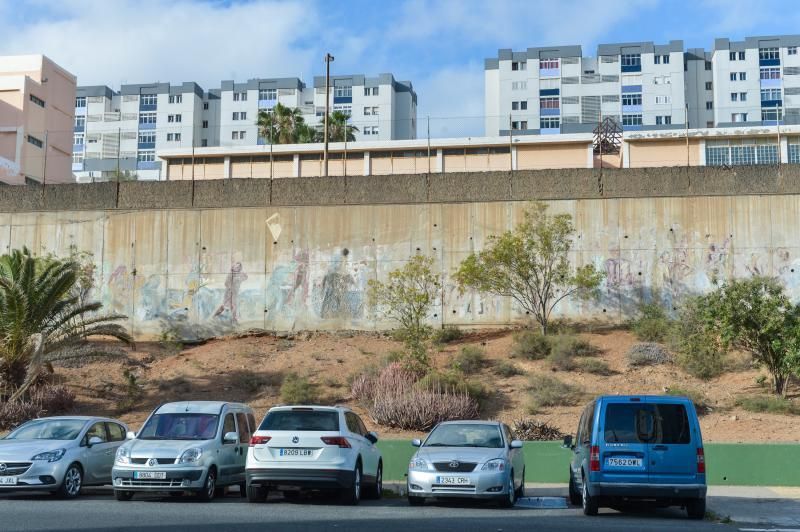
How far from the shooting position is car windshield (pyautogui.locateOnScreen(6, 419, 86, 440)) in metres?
16.1

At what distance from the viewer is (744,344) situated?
952 inches

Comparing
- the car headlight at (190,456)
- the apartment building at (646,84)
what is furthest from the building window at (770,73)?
the car headlight at (190,456)

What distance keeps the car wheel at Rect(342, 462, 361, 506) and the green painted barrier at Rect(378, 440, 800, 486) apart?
5.09 m

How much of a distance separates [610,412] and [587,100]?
278ft

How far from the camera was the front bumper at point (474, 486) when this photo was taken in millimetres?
14141

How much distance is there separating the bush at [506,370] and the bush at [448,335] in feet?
11.3

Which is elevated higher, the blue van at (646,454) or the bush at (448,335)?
the bush at (448,335)

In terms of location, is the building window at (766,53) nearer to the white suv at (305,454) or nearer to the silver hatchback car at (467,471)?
the silver hatchback car at (467,471)

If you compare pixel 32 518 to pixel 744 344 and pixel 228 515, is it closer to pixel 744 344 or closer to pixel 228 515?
pixel 228 515

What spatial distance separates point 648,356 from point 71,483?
17124mm

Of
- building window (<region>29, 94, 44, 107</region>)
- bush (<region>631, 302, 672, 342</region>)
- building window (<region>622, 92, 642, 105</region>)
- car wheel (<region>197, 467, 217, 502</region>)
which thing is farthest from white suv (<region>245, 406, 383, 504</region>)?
building window (<region>622, 92, 642, 105</region>)

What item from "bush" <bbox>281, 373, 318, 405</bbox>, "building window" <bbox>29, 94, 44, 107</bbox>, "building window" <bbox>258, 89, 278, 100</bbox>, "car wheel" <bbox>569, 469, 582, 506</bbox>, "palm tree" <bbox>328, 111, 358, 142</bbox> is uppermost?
"building window" <bbox>258, 89, 278, 100</bbox>

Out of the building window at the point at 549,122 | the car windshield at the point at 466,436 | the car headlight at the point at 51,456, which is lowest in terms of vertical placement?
the car headlight at the point at 51,456

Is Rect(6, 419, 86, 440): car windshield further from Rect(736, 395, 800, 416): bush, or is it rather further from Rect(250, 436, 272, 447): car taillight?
Rect(736, 395, 800, 416): bush
